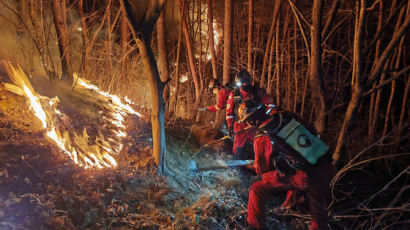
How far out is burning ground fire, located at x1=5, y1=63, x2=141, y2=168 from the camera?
4777 mm

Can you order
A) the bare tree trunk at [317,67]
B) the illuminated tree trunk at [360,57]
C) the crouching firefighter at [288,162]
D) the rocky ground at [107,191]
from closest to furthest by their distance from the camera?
the crouching firefighter at [288,162], the rocky ground at [107,191], the illuminated tree trunk at [360,57], the bare tree trunk at [317,67]

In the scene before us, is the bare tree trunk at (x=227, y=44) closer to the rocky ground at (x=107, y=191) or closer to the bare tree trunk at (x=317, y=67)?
the bare tree trunk at (x=317, y=67)

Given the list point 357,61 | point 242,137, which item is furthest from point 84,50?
point 357,61

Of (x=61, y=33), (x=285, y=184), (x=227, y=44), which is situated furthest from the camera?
(x=227, y=44)

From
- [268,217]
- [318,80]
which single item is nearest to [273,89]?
[318,80]

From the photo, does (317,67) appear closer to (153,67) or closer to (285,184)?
(285,184)

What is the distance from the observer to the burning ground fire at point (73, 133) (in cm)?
478

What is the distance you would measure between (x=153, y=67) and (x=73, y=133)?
2.40 meters

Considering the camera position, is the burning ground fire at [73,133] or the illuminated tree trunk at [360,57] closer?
the illuminated tree trunk at [360,57]

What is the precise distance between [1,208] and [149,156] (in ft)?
8.63

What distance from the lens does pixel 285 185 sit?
13.3ft

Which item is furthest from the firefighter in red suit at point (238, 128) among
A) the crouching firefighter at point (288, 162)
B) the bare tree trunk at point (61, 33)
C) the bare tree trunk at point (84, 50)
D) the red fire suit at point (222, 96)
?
the bare tree trunk at point (84, 50)

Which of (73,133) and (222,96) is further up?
(222,96)

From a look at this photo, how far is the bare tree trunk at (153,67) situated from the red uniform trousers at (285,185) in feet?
6.44
